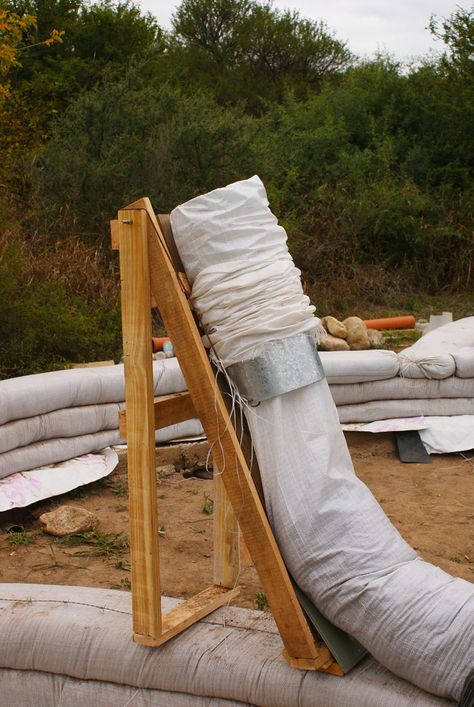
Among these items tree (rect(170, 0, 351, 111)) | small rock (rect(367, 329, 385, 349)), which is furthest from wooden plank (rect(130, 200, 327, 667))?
tree (rect(170, 0, 351, 111))

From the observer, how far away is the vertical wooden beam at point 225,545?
98.6 inches

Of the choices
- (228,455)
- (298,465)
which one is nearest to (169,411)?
(228,455)

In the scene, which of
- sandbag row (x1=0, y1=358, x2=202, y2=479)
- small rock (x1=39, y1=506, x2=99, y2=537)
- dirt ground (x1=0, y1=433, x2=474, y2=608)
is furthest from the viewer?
sandbag row (x1=0, y1=358, x2=202, y2=479)

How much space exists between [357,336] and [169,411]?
5611 mm

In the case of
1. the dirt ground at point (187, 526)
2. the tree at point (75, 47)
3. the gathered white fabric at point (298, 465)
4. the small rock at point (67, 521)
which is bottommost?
the dirt ground at point (187, 526)

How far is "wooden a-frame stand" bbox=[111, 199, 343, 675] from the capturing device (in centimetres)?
198

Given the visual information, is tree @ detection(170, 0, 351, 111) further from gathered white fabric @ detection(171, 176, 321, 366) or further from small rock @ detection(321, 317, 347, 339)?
gathered white fabric @ detection(171, 176, 321, 366)

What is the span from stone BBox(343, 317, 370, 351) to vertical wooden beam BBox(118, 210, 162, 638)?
18.8ft

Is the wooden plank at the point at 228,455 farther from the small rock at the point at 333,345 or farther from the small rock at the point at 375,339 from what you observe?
the small rock at the point at 375,339

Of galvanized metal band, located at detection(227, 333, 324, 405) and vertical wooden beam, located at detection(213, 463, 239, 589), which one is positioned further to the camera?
vertical wooden beam, located at detection(213, 463, 239, 589)

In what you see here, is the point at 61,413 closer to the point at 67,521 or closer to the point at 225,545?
the point at 67,521

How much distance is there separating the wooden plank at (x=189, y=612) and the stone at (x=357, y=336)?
5.30m

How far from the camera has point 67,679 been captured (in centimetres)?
229

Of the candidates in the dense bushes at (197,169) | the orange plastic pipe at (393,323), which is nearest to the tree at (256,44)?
the dense bushes at (197,169)
